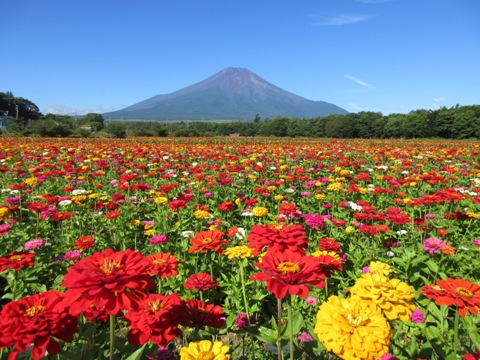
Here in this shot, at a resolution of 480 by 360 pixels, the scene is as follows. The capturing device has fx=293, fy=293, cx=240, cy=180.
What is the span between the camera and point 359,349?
1.03m

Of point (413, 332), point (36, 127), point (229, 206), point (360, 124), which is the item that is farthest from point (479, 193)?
point (360, 124)

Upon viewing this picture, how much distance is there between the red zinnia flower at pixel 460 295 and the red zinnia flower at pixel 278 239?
0.64 metres

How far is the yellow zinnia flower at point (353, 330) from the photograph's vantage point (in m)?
1.03

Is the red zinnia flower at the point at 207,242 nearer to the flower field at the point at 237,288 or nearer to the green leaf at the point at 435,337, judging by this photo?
the flower field at the point at 237,288

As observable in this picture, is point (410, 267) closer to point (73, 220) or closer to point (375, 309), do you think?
point (375, 309)

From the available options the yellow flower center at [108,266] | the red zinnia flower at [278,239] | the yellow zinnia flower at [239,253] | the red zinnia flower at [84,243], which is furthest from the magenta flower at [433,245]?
the red zinnia flower at [84,243]

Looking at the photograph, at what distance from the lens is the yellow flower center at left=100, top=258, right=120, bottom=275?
3.60ft

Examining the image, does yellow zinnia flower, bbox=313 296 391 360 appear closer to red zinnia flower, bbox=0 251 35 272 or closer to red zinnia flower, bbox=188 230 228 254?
red zinnia flower, bbox=188 230 228 254

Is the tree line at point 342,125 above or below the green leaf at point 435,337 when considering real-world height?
above

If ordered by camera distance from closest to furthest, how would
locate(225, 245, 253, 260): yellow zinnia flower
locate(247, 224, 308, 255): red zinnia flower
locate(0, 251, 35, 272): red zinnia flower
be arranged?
locate(247, 224, 308, 255): red zinnia flower
locate(0, 251, 35, 272): red zinnia flower
locate(225, 245, 253, 260): yellow zinnia flower

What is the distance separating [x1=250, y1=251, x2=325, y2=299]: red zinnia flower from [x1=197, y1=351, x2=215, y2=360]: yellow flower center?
1.04ft

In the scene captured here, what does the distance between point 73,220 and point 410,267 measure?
4.60 metres

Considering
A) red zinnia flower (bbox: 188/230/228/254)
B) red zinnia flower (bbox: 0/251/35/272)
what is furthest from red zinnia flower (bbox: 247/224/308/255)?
red zinnia flower (bbox: 0/251/35/272)

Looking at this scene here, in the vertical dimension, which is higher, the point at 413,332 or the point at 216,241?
the point at 216,241
